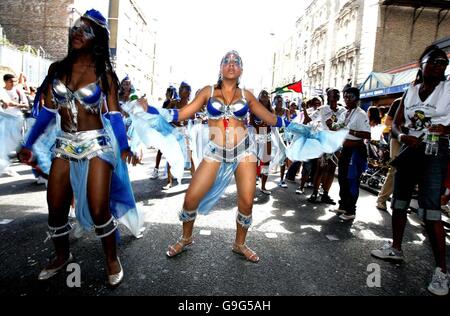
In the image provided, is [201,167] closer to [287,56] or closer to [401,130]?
[401,130]

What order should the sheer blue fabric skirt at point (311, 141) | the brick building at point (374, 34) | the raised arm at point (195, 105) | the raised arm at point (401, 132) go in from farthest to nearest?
the brick building at point (374, 34) < the sheer blue fabric skirt at point (311, 141) < the raised arm at point (195, 105) < the raised arm at point (401, 132)

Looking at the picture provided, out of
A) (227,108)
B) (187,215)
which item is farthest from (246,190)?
(227,108)

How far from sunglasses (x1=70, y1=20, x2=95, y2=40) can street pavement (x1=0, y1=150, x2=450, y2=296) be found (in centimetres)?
217

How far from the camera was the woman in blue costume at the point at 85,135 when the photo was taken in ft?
9.05

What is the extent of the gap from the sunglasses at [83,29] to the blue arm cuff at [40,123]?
76cm

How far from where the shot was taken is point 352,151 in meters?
5.42

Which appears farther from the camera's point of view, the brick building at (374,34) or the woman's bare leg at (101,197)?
the brick building at (374,34)

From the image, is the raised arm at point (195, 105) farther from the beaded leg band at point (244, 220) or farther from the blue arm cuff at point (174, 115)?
the beaded leg band at point (244, 220)

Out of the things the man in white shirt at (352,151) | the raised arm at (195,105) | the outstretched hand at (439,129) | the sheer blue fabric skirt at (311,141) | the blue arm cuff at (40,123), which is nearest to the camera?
the blue arm cuff at (40,123)

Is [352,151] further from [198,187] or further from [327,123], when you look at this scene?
[198,187]

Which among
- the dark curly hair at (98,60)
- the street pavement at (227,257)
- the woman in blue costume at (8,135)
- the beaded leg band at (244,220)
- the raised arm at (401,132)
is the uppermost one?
the dark curly hair at (98,60)

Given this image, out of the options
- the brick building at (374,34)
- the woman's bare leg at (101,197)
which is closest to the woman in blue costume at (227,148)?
the woman's bare leg at (101,197)
